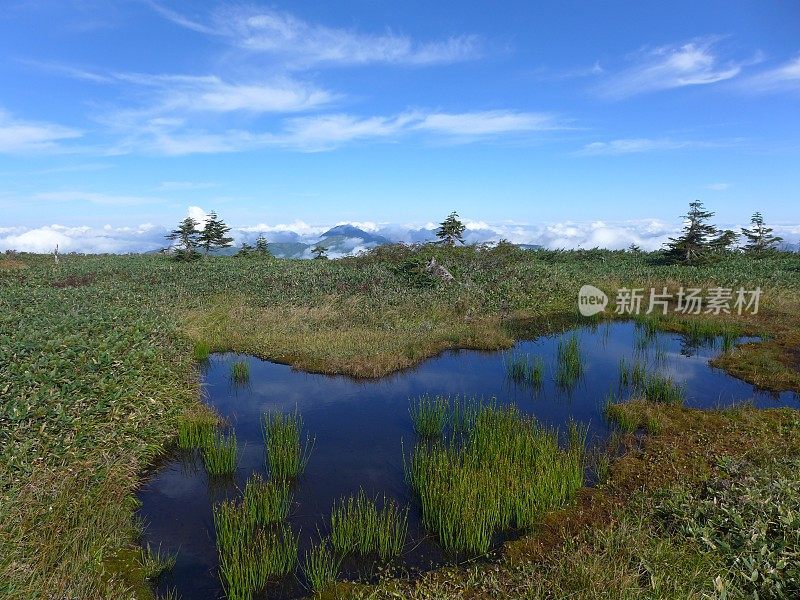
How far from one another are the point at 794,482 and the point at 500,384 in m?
9.32

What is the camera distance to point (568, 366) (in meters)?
17.7

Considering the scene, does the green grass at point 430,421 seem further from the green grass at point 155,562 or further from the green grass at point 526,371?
the green grass at point 155,562

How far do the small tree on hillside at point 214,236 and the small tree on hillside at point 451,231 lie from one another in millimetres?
25800

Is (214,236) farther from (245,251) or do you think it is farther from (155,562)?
(155,562)

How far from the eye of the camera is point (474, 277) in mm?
33438

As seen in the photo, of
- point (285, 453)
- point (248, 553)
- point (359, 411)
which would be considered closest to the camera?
point (248, 553)

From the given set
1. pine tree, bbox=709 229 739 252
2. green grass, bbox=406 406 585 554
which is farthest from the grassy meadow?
pine tree, bbox=709 229 739 252

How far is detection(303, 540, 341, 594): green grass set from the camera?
23.7 feet

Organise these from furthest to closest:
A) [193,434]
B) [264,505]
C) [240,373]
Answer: [240,373] → [193,434] → [264,505]

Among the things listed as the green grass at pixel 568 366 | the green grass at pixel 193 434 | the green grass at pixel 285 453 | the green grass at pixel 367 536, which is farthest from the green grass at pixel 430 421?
the green grass at pixel 568 366

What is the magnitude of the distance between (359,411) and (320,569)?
740 cm

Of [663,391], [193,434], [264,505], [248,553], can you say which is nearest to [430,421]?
[264,505]

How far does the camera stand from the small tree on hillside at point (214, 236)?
170ft

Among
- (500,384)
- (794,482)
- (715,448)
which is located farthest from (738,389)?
(794,482)
